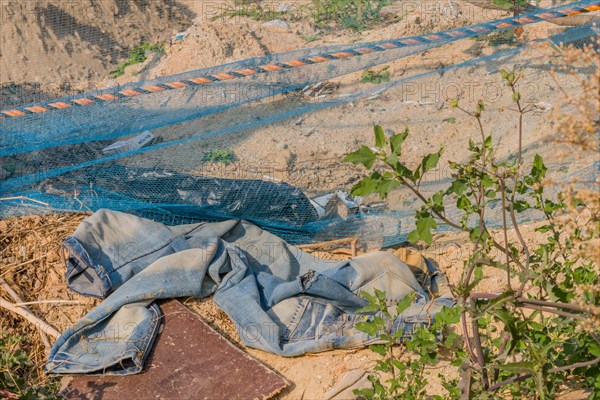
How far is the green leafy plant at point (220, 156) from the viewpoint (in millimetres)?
5316

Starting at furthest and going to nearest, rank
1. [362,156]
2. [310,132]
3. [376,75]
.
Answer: [376,75], [310,132], [362,156]

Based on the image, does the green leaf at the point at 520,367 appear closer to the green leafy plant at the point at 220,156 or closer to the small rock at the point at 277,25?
the green leafy plant at the point at 220,156

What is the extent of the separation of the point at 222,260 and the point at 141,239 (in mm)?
460

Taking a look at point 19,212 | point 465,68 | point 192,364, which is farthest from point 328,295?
point 465,68

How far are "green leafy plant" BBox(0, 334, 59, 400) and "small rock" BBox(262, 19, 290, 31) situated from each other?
16.1 ft

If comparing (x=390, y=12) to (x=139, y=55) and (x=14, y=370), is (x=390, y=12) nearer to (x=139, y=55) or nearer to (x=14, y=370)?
(x=139, y=55)

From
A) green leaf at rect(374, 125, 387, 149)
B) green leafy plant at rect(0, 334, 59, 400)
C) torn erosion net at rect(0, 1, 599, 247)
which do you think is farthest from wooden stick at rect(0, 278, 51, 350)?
green leaf at rect(374, 125, 387, 149)

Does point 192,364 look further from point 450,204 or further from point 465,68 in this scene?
point 465,68

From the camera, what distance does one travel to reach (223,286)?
155 inches

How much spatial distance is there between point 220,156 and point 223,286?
1597 mm

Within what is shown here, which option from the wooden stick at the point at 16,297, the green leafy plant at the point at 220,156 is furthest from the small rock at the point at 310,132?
the wooden stick at the point at 16,297

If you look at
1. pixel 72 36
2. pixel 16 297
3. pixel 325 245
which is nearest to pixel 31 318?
pixel 16 297

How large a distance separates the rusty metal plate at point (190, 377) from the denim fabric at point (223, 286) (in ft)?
0.21

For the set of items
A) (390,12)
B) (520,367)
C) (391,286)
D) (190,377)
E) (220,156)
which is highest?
(390,12)
